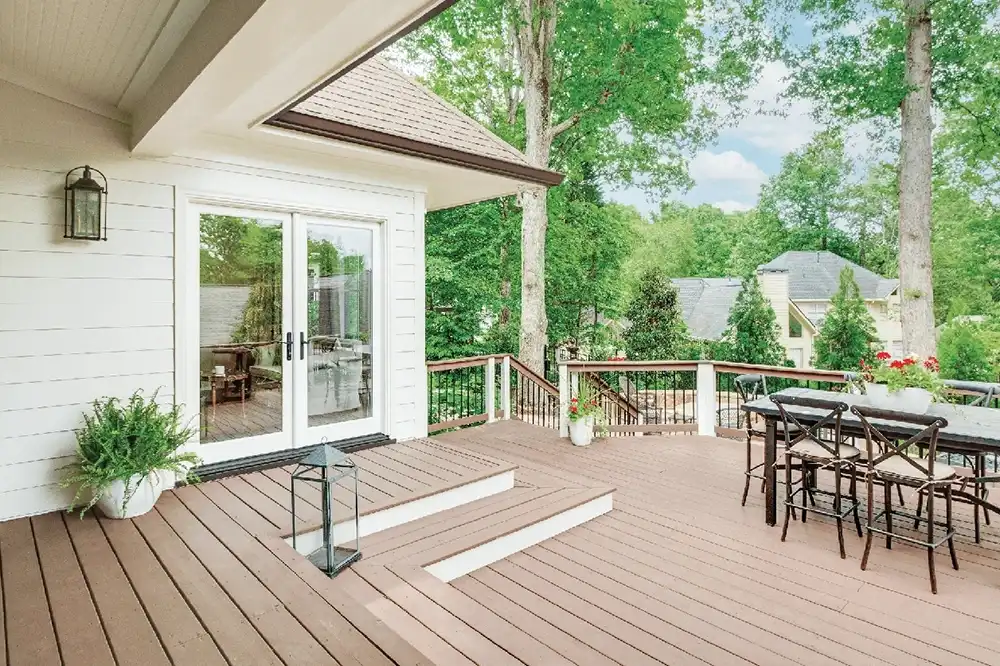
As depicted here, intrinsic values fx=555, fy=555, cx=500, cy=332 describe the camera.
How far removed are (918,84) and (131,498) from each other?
A: 11.3m

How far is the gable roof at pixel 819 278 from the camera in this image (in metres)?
20.2

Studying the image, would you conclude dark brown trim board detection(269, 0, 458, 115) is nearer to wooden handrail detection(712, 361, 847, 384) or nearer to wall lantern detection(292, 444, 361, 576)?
wall lantern detection(292, 444, 361, 576)

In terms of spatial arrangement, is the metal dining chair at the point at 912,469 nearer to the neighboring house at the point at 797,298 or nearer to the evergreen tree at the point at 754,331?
the evergreen tree at the point at 754,331

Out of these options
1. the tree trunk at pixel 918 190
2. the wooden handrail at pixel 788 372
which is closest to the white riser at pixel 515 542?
the wooden handrail at pixel 788 372

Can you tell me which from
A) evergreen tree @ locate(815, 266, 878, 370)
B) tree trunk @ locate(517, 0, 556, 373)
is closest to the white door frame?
tree trunk @ locate(517, 0, 556, 373)

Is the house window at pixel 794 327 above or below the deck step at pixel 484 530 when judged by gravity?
above

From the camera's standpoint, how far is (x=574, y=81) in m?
11.4

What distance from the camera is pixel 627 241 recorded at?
15.4 m

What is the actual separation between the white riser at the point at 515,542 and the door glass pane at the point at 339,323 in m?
2.10

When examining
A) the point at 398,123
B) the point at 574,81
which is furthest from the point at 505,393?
the point at 574,81

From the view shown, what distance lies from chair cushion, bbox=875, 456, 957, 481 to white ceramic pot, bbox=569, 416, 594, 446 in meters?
2.97

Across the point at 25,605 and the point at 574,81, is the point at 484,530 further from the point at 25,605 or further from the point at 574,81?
the point at 574,81

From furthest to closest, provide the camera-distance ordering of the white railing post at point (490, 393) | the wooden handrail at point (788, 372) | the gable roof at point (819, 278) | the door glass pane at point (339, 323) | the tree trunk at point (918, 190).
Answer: the gable roof at point (819, 278) < the tree trunk at point (918, 190) < the white railing post at point (490, 393) < the wooden handrail at point (788, 372) < the door glass pane at point (339, 323)

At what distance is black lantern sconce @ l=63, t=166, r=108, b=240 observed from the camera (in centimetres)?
342
